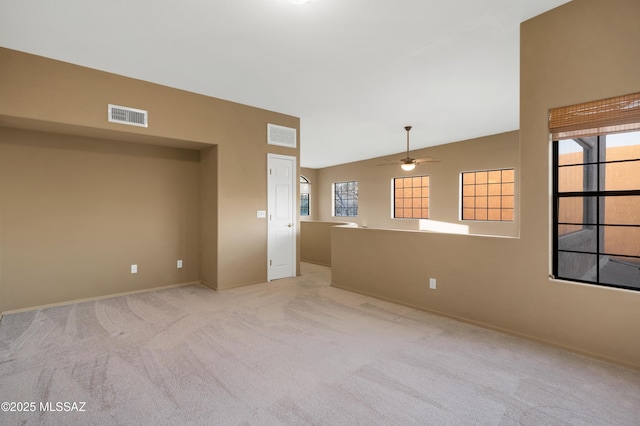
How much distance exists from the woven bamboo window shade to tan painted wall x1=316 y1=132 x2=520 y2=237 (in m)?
4.08

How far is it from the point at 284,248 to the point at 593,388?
4.24 metres

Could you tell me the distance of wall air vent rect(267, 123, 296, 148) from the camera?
17.2ft

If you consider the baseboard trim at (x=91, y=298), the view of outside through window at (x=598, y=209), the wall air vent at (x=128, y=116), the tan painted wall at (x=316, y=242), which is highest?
the wall air vent at (x=128, y=116)

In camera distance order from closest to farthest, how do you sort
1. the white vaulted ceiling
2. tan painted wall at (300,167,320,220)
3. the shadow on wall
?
the white vaulted ceiling → the shadow on wall → tan painted wall at (300,167,320,220)

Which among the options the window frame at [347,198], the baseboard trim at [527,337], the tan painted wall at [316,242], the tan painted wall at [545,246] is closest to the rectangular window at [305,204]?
the window frame at [347,198]

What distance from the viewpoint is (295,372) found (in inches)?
93.8

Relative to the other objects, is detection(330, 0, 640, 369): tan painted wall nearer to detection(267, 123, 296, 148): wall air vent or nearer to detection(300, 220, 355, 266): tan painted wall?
detection(267, 123, 296, 148): wall air vent

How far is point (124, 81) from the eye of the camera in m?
3.83

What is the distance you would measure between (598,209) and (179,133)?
474cm

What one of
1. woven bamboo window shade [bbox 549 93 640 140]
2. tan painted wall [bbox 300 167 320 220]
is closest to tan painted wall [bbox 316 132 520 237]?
tan painted wall [bbox 300 167 320 220]

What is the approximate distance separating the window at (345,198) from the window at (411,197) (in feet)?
5.29

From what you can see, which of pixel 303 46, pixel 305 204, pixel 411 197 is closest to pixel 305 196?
pixel 305 204

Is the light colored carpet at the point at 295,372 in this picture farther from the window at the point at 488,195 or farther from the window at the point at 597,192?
the window at the point at 488,195

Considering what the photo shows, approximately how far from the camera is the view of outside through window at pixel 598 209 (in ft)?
8.05
